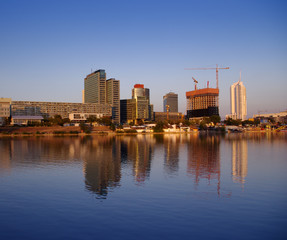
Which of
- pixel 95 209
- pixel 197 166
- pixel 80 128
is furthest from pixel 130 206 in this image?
pixel 80 128

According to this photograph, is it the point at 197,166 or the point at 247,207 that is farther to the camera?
the point at 197,166

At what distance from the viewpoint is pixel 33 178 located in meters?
32.3

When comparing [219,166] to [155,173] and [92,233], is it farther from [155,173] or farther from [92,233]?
[92,233]

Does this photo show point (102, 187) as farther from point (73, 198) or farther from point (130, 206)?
point (130, 206)

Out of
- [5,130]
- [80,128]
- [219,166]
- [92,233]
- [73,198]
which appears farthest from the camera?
[80,128]

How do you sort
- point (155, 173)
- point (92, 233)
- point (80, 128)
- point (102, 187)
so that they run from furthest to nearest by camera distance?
1. point (80, 128)
2. point (155, 173)
3. point (102, 187)
4. point (92, 233)

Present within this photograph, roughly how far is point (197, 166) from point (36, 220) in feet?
84.0

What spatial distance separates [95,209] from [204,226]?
8.24 m

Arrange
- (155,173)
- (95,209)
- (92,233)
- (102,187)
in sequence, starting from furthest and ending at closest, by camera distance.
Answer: (155,173) → (102,187) → (95,209) → (92,233)

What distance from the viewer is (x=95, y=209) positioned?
20812mm

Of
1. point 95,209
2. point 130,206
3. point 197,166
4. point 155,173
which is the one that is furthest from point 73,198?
point 197,166

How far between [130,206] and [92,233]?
5.21 metres

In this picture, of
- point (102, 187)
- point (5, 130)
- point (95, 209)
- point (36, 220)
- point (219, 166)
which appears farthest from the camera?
point (5, 130)

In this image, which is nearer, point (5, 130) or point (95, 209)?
point (95, 209)
